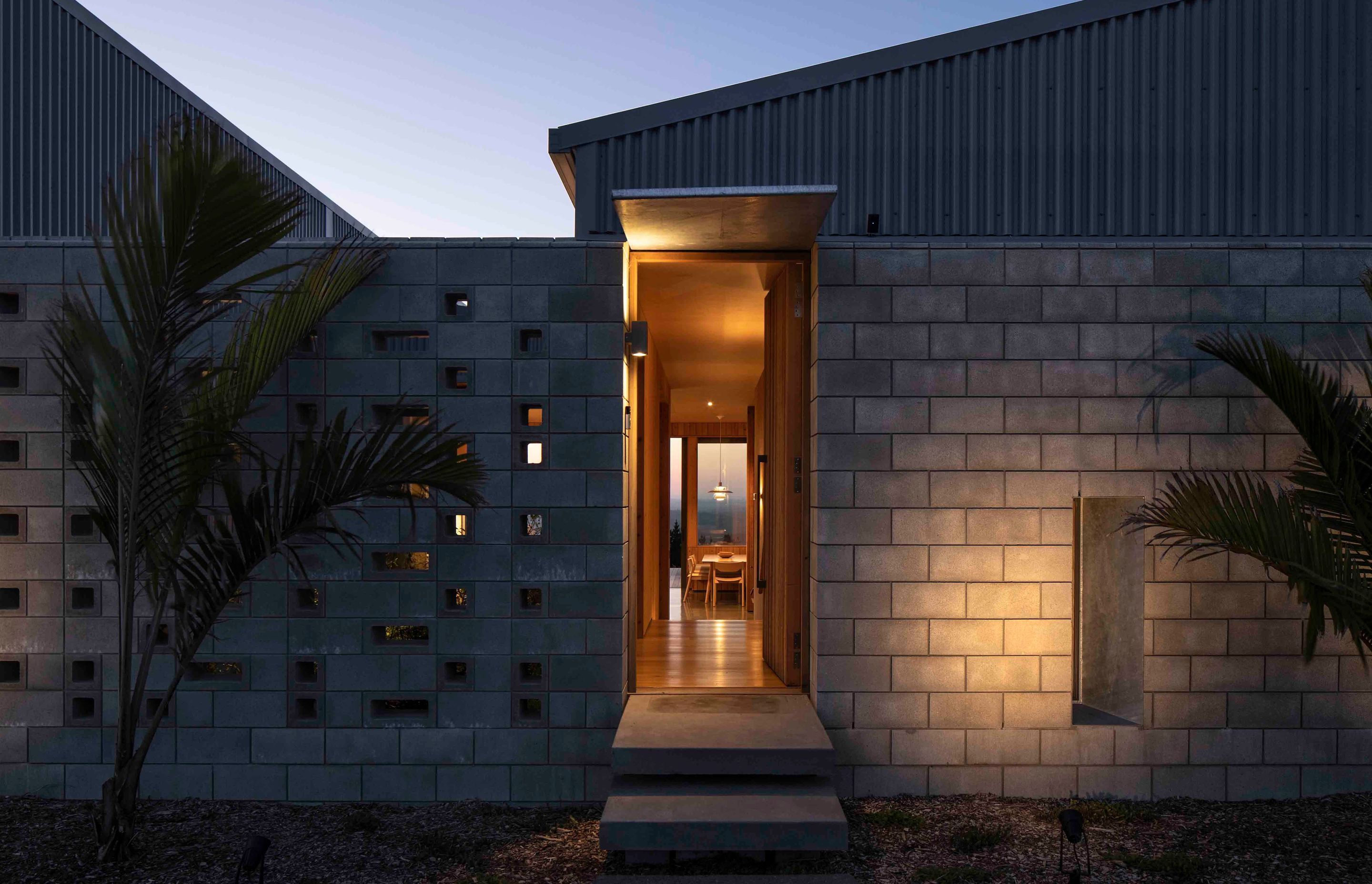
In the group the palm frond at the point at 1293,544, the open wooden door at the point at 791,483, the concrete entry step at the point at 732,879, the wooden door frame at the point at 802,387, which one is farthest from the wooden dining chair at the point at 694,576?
the palm frond at the point at 1293,544

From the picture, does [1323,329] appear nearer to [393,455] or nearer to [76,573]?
[393,455]

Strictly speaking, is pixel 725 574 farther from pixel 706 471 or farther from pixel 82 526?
pixel 82 526

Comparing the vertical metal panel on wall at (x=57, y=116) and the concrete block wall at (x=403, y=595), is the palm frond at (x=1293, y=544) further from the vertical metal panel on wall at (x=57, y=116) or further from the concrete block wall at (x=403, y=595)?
the vertical metal panel on wall at (x=57, y=116)

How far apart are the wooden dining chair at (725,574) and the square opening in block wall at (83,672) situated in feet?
21.4

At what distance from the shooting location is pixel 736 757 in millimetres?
3756

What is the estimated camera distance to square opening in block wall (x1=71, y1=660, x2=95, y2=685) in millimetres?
4289

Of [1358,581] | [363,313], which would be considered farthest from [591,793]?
[1358,581]

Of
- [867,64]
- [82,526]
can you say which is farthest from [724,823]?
[867,64]

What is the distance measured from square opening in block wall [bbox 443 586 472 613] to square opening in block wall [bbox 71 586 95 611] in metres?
2.00

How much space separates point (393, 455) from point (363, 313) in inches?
55.8

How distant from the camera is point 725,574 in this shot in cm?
1002

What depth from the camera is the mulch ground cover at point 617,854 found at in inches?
135

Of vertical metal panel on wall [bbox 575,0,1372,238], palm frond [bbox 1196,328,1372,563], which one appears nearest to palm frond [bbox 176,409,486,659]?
vertical metal panel on wall [bbox 575,0,1372,238]

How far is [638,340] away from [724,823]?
260 centimetres
